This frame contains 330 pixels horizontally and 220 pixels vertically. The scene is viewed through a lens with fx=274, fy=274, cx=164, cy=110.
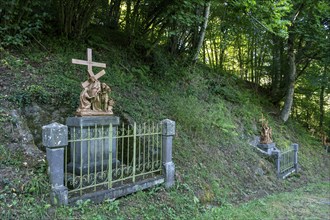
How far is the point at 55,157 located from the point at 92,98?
1509 millimetres

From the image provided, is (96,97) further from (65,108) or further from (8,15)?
(8,15)

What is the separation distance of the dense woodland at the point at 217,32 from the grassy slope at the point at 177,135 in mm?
700

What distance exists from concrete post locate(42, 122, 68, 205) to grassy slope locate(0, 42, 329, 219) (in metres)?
0.18

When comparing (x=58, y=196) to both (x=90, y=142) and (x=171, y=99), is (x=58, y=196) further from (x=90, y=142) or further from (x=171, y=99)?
(x=171, y=99)

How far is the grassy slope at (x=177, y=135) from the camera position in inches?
167

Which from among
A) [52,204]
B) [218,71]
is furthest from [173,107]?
[218,71]

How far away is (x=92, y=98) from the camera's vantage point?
5137 millimetres

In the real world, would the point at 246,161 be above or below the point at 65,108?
below

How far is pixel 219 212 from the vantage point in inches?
210

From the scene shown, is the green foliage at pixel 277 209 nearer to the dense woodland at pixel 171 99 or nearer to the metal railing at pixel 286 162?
the dense woodland at pixel 171 99

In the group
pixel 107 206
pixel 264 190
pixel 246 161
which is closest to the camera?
pixel 107 206

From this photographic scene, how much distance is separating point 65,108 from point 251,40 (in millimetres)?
11818

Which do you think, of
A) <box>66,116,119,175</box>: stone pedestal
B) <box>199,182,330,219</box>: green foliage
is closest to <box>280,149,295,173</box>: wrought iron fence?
Answer: <box>199,182,330,219</box>: green foliage

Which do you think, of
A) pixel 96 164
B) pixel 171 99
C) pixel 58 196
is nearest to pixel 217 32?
pixel 171 99
